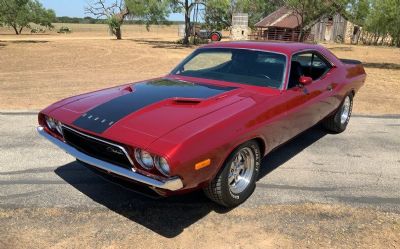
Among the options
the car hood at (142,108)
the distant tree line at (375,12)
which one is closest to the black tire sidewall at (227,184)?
the car hood at (142,108)

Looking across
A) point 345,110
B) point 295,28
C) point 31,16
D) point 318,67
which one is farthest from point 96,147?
point 31,16

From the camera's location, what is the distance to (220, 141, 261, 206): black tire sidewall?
349cm

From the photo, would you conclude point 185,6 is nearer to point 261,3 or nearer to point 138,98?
point 261,3

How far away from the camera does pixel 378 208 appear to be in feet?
12.8

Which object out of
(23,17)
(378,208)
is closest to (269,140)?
(378,208)

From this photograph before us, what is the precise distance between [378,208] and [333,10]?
2672 cm

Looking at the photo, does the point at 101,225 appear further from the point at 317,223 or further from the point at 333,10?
the point at 333,10

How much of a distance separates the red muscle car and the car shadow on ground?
0.34 meters

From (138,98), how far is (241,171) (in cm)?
128

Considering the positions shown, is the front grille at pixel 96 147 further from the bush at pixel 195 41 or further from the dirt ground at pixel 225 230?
the bush at pixel 195 41

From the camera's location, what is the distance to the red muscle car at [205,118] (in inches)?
122

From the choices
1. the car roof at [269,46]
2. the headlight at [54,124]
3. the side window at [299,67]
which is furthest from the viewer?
the car roof at [269,46]

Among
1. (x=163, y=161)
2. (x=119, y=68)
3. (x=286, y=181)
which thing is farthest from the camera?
(x=119, y=68)

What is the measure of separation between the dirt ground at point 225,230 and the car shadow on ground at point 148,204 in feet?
0.25
